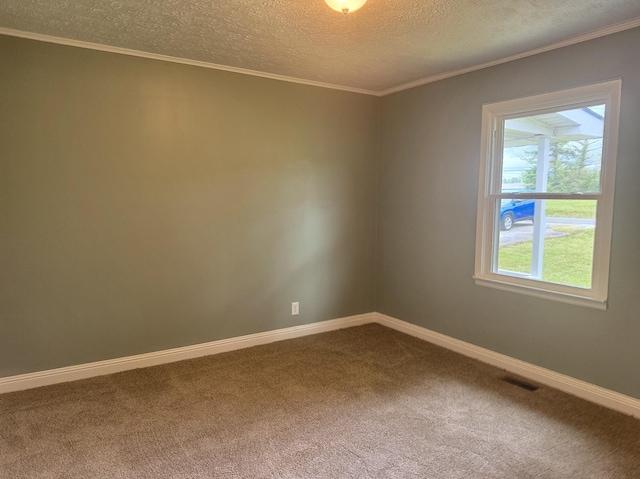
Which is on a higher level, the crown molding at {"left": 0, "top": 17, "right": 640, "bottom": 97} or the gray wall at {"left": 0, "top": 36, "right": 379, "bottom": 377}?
the crown molding at {"left": 0, "top": 17, "right": 640, "bottom": 97}

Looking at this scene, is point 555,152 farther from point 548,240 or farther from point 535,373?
point 535,373

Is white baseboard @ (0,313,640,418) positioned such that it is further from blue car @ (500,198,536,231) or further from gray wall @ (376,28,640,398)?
blue car @ (500,198,536,231)

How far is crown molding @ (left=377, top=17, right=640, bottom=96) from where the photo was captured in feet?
8.45

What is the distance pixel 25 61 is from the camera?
2803 mm

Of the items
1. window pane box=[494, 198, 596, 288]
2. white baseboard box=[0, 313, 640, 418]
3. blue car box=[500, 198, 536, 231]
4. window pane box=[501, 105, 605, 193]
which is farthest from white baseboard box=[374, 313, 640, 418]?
window pane box=[501, 105, 605, 193]

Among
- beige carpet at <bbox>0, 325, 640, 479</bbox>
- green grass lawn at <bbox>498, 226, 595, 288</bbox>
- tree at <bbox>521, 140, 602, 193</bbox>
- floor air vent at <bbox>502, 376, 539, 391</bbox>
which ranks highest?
tree at <bbox>521, 140, 602, 193</bbox>

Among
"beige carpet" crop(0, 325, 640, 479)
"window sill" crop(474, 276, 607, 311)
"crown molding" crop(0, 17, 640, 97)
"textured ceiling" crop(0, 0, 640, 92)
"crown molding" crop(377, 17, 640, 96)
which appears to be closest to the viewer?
"beige carpet" crop(0, 325, 640, 479)

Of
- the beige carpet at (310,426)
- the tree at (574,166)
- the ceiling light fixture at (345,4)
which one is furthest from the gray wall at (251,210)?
the ceiling light fixture at (345,4)

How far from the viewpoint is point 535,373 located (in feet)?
10.4

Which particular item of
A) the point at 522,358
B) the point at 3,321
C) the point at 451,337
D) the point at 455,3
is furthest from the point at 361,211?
the point at 3,321

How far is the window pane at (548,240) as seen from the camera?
114 inches

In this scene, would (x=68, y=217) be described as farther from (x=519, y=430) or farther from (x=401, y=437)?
(x=519, y=430)

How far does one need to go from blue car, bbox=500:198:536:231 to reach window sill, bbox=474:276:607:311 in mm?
441

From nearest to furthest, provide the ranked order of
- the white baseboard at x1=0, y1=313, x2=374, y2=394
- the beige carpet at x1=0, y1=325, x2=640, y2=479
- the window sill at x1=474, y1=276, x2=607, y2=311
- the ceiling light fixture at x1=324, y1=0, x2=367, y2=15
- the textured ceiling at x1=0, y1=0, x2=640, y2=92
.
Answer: the ceiling light fixture at x1=324, y1=0, x2=367, y2=15
the beige carpet at x1=0, y1=325, x2=640, y2=479
the textured ceiling at x1=0, y1=0, x2=640, y2=92
the window sill at x1=474, y1=276, x2=607, y2=311
the white baseboard at x1=0, y1=313, x2=374, y2=394
